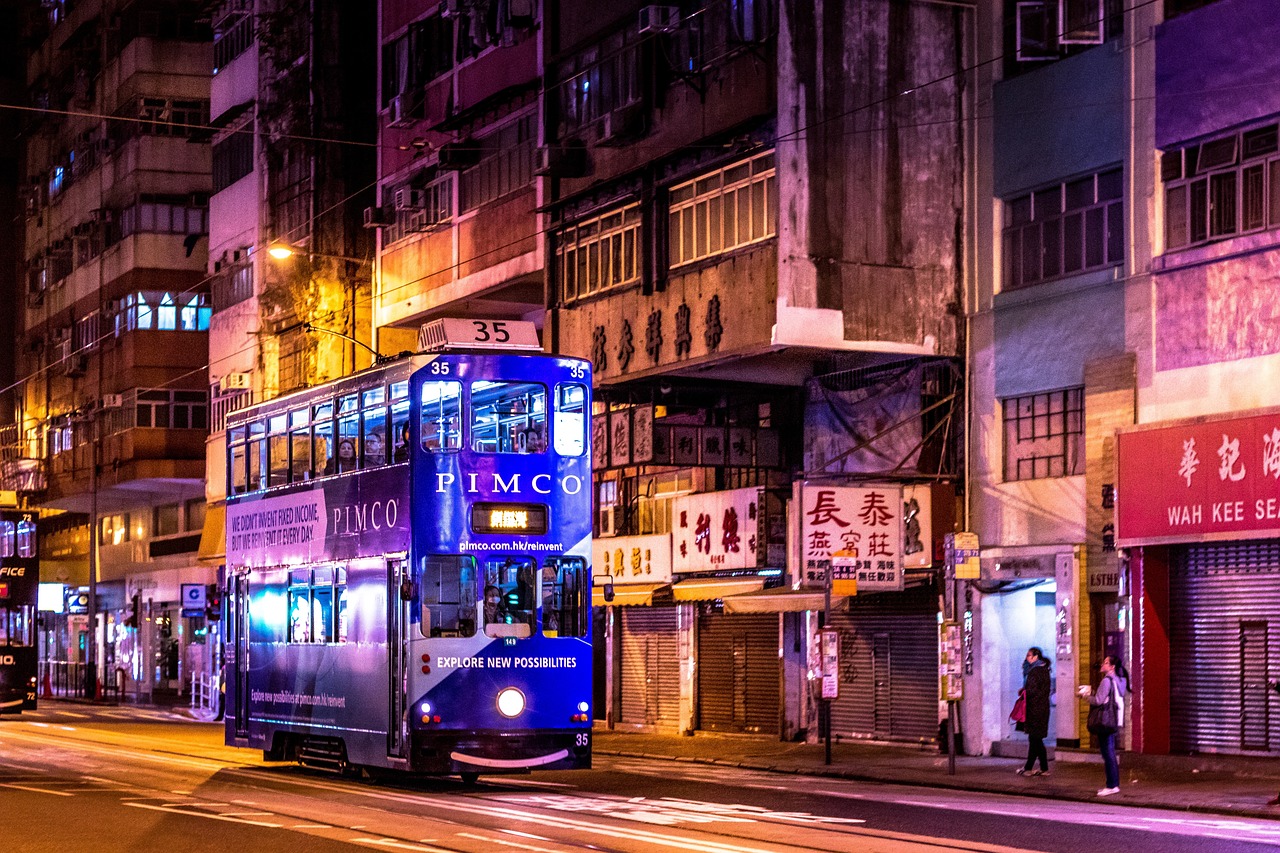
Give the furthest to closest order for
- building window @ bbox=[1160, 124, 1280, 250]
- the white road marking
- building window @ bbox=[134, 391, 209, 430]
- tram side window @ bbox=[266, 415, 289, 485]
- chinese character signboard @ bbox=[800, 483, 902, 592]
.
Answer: building window @ bbox=[134, 391, 209, 430] → chinese character signboard @ bbox=[800, 483, 902, 592] → tram side window @ bbox=[266, 415, 289, 485] → building window @ bbox=[1160, 124, 1280, 250] → the white road marking

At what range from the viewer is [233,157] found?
5781cm

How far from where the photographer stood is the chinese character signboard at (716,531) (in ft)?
115

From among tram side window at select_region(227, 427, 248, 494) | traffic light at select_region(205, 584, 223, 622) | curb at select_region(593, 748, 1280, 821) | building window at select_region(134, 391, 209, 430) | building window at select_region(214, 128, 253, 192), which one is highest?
building window at select_region(214, 128, 253, 192)

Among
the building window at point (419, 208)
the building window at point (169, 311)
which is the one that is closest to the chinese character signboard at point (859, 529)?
the building window at point (419, 208)

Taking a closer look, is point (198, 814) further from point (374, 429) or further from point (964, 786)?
point (964, 786)

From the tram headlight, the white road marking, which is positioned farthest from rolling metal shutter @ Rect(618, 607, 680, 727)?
the white road marking

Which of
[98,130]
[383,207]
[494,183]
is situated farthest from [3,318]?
[494,183]

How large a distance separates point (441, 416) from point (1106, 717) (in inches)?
331

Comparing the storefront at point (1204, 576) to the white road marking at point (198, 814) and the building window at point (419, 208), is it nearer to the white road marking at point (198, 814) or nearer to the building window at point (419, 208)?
the white road marking at point (198, 814)

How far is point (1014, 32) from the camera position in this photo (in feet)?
101

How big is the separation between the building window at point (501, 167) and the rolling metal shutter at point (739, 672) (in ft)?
31.2

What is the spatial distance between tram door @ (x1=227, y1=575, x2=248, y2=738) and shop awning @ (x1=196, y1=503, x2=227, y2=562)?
24559 mm

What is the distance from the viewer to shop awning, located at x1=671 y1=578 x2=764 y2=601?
34562 millimetres

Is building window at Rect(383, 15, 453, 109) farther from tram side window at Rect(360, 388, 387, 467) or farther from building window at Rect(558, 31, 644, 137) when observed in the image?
tram side window at Rect(360, 388, 387, 467)
